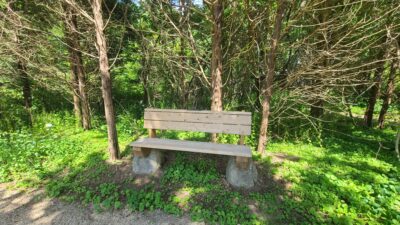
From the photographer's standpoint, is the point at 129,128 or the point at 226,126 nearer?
the point at 226,126

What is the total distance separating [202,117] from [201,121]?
69 mm

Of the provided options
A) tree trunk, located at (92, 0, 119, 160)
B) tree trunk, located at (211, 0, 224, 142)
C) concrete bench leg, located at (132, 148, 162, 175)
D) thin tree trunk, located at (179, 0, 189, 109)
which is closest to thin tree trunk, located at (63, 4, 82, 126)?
tree trunk, located at (92, 0, 119, 160)

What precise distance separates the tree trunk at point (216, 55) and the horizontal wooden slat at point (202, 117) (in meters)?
0.62

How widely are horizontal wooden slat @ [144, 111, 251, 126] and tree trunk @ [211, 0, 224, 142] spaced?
2.03 ft

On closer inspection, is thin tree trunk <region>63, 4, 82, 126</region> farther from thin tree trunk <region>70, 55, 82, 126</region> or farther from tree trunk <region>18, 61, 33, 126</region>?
tree trunk <region>18, 61, 33, 126</region>

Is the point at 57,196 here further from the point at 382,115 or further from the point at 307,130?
the point at 382,115

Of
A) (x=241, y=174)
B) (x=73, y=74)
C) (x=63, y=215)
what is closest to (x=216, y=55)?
(x=241, y=174)

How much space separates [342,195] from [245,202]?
1.26 meters

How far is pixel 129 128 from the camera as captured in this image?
5.45m

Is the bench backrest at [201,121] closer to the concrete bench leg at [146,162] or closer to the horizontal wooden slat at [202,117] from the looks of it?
the horizontal wooden slat at [202,117]

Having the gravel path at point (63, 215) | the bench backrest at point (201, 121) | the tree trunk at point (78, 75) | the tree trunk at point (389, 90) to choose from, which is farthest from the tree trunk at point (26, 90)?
the tree trunk at point (389, 90)

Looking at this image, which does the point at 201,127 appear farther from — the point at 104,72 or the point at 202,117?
the point at 104,72

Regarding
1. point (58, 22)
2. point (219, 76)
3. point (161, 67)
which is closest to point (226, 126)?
point (219, 76)

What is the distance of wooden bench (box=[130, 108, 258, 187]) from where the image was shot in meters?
Answer: 3.11
